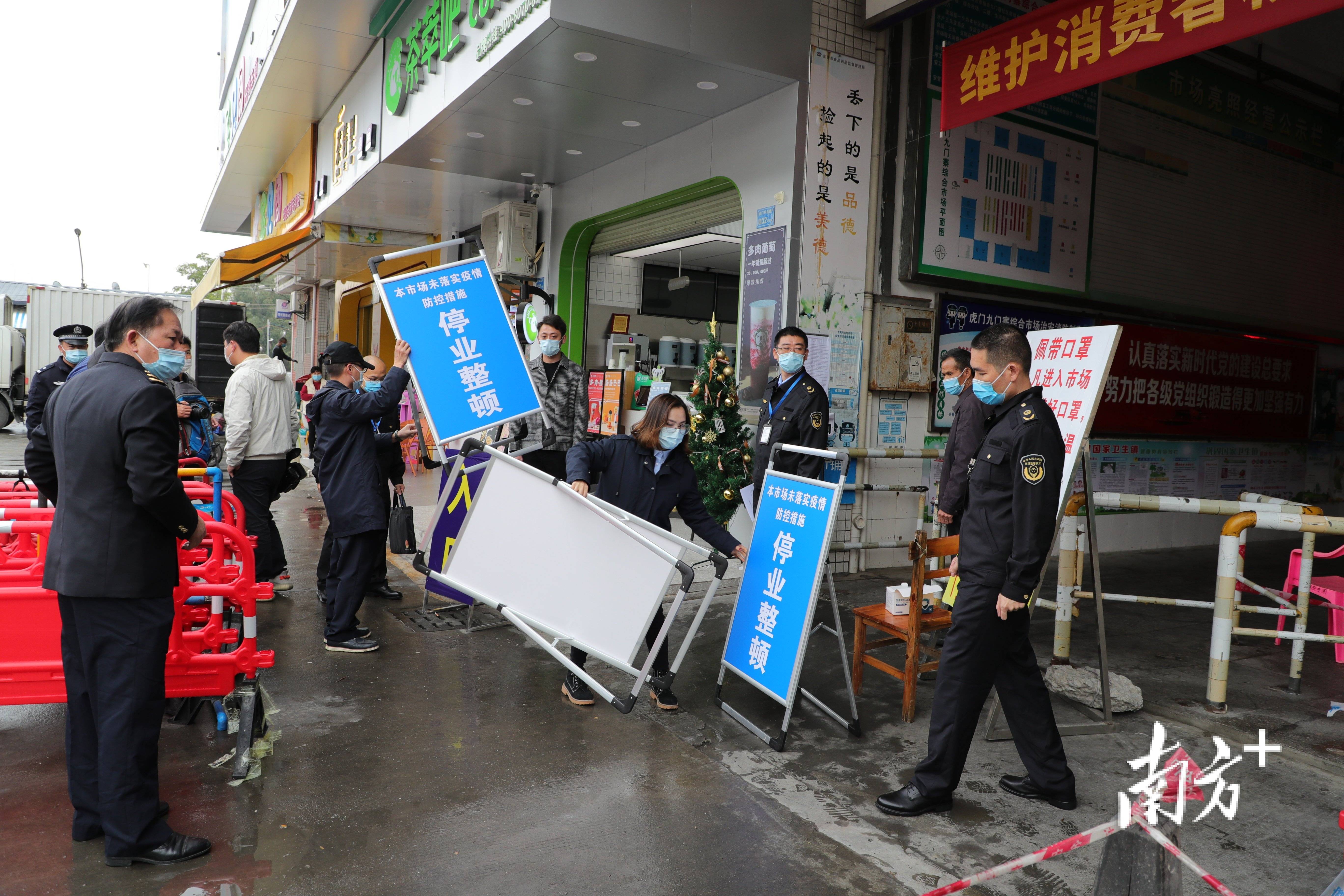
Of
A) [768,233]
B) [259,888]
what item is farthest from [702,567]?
[259,888]

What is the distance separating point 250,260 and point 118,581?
376 inches

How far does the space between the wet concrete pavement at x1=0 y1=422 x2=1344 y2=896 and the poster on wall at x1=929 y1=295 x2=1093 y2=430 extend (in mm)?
3115

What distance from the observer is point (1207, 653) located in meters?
5.40

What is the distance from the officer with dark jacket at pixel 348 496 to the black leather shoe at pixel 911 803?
9.69 ft

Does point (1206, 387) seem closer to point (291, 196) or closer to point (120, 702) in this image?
point (120, 702)

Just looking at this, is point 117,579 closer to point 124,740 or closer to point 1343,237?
point 124,740

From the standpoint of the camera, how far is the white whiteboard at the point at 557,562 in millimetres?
3600

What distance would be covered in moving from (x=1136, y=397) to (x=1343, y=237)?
4.36 metres

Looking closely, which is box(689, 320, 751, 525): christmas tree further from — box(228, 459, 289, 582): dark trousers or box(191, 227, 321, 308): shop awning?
box(191, 227, 321, 308): shop awning

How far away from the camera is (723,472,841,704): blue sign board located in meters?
3.58

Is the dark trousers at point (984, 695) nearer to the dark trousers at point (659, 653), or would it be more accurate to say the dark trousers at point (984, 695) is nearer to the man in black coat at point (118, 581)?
the dark trousers at point (659, 653)

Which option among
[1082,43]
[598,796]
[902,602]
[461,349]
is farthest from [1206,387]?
[598,796]

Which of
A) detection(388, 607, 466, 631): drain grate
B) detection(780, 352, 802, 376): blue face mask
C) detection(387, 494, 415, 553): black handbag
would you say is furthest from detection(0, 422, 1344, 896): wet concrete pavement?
detection(780, 352, 802, 376): blue face mask

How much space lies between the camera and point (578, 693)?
4.16m
